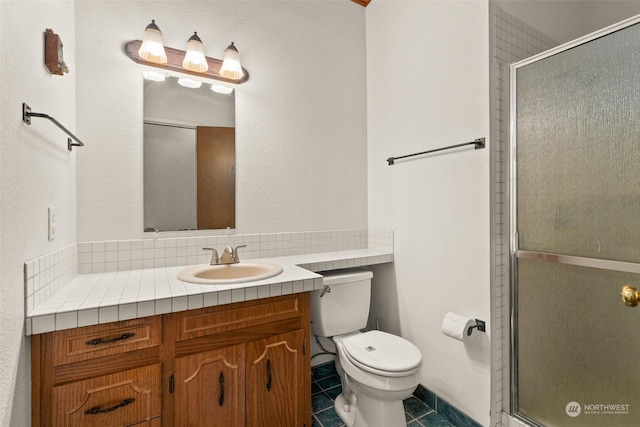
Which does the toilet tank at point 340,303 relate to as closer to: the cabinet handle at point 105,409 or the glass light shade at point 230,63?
the cabinet handle at point 105,409

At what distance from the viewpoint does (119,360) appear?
109cm

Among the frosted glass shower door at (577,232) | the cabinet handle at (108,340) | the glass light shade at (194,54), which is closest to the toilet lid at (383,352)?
the frosted glass shower door at (577,232)

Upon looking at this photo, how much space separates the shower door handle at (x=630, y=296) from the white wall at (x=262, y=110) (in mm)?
1426

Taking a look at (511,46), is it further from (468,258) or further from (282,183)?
(282,183)

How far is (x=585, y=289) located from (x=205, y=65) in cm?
212

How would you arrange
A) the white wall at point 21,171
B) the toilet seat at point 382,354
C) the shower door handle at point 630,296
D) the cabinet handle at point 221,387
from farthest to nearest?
1. the toilet seat at point 382,354
2. the cabinet handle at point 221,387
3. the shower door handle at point 630,296
4. the white wall at point 21,171

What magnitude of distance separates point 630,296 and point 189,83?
7.26 ft

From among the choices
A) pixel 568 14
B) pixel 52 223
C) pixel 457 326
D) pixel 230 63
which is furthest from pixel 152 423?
pixel 568 14

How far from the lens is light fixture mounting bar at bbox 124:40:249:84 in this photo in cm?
159

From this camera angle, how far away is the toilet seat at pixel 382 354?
139 cm

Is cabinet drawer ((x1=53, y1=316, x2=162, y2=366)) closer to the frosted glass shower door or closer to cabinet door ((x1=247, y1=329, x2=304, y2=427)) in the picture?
cabinet door ((x1=247, y1=329, x2=304, y2=427))

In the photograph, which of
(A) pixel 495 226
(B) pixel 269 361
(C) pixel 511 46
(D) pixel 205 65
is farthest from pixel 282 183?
(C) pixel 511 46

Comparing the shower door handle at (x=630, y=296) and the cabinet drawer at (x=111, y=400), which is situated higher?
the shower door handle at (x=630, y=296)

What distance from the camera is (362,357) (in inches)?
58.0
